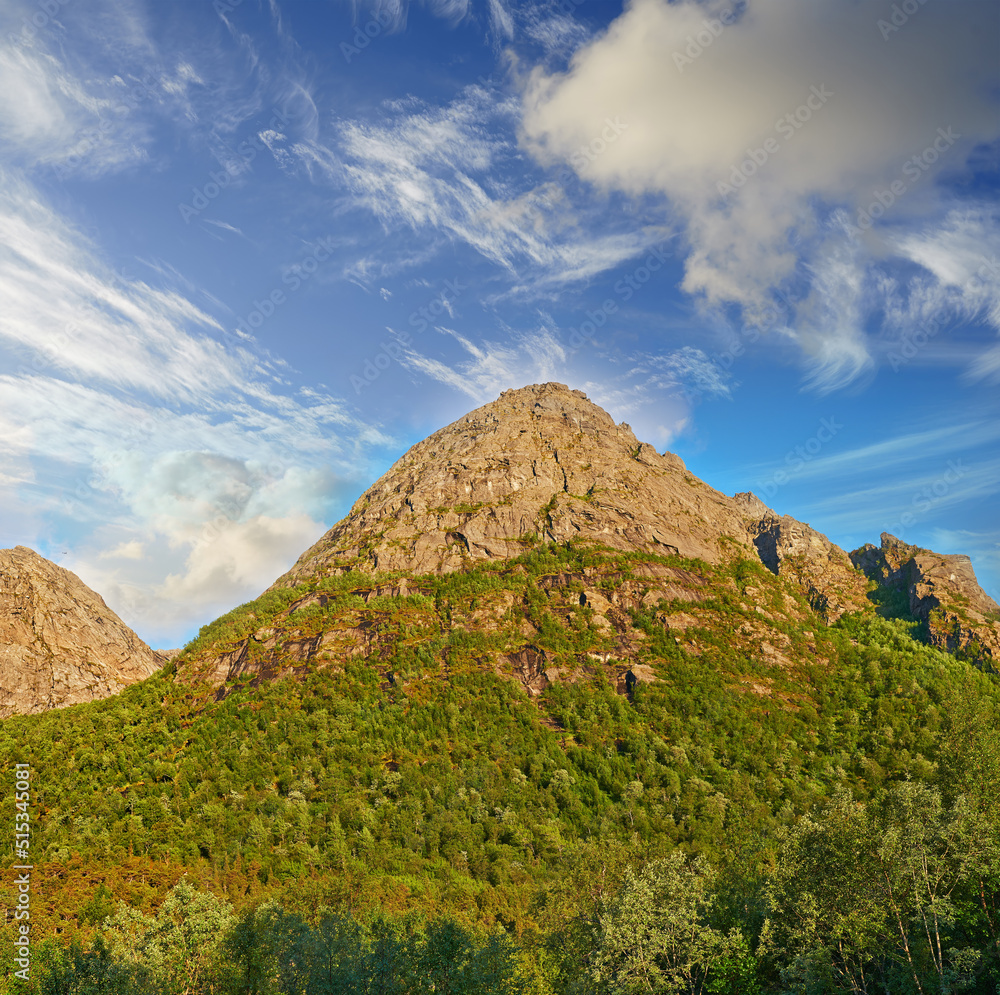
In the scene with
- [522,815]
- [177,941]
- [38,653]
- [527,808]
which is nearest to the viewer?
[177,941]

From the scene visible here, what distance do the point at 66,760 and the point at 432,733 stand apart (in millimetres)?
85599

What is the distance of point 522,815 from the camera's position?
122m

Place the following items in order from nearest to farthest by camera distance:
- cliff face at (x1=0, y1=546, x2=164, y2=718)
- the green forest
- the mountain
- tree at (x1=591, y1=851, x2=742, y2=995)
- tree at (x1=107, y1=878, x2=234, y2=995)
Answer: the green forest < the mountain < tree at (x1=591, y1=851, x2=742, y2=995) < tree at (x1=107, y1=878, x2=234, y2=995) < cliff face at (x1=0, y1=546, x2=164, y2=718)

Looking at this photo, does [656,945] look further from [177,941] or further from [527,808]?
[527,808]

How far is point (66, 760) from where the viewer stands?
134m

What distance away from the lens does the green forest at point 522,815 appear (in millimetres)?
43750

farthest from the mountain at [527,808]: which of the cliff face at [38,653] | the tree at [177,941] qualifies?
the cliff face at [38,653]

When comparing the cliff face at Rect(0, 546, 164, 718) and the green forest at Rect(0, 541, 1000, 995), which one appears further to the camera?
the cliff face at Rect(0, 546, 164, 718)

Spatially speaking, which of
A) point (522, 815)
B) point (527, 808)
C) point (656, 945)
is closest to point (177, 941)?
point (656, 945)

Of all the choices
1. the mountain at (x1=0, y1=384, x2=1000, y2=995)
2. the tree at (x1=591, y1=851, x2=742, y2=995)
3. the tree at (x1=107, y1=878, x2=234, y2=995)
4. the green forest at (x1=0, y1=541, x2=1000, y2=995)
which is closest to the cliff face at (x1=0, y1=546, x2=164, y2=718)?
the mountain at (x1=0, y1=384, x2=1000, y2=995)

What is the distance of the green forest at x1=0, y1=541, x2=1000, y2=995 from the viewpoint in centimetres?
4375

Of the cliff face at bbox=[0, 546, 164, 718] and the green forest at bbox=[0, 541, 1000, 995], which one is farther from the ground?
the cliff face at bbox=[0, 546, 164, 718]

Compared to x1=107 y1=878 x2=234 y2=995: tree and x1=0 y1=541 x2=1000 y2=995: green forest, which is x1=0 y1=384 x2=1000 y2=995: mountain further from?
x1=0 y1=541 x2=1000 y2=995: green forest

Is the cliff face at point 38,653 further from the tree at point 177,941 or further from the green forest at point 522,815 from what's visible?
the tree at point 177,941
